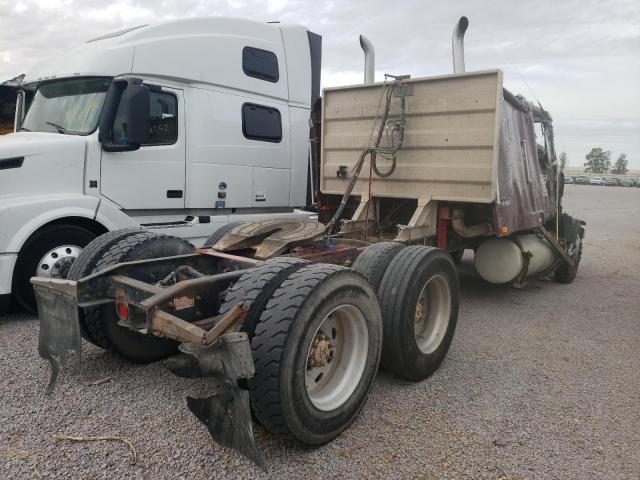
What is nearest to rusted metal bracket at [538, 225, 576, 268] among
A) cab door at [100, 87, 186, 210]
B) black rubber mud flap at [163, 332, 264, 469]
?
cab door at [100, 87, 186, 210]

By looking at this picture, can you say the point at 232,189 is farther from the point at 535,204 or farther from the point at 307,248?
the point at 535,204

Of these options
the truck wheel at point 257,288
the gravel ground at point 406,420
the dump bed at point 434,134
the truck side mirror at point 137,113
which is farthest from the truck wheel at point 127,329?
the dump bed at point 434,134

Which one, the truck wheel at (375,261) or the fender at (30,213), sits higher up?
the fender at (30,213)

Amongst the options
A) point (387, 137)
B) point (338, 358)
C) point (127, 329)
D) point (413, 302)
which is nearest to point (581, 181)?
point (387, 137)

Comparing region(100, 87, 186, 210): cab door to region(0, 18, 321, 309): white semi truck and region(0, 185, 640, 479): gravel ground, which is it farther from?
region(0, 185, 640, 479): gravel ground

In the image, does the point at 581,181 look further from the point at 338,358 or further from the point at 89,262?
the point at 89,262

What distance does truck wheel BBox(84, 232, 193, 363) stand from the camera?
367 cm

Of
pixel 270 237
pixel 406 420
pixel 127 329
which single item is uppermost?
pixel 270 237

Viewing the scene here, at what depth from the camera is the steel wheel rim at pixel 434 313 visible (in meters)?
4.05

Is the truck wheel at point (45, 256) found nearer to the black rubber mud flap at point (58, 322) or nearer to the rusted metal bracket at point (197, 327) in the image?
the black rubber mud flap at point (58, 322)

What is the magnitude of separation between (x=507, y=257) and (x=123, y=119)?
15.7 ft

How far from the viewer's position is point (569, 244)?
7816 millimetres

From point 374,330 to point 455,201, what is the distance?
282cm

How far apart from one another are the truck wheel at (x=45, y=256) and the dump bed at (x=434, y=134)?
3121 millimetres
